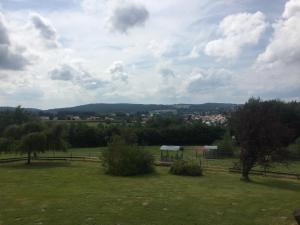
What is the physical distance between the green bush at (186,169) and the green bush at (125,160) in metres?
2.71

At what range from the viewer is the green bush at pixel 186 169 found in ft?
136

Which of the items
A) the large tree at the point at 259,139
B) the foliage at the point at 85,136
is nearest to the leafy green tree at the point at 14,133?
the large tree at the point at 259,139

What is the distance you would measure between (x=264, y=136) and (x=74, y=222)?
25.4 meters

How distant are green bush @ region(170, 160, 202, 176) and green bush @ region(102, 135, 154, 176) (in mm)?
2706

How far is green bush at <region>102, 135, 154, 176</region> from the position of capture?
41.4 metres

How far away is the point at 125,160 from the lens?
137 feet

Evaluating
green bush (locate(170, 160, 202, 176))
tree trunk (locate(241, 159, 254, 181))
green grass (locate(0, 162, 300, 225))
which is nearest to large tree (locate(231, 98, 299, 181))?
tree trunk (locate(241, 159, 254, 181))

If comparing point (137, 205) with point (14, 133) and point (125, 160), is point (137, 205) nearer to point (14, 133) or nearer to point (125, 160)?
point (125, 160)

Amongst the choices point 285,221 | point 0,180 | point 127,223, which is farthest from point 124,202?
point 0,180

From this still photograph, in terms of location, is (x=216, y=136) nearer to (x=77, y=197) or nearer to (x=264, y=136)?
(x=264, y=136)

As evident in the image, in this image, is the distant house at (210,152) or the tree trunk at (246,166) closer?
the tree trunk at (246,166)

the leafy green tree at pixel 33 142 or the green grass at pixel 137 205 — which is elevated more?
the leafy green tree at pixel 33 142

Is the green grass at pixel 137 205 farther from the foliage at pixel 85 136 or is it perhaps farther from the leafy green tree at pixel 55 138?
the foliage at pixel 85 136

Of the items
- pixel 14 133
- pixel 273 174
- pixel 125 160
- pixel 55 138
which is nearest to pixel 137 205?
pixel 125 160
